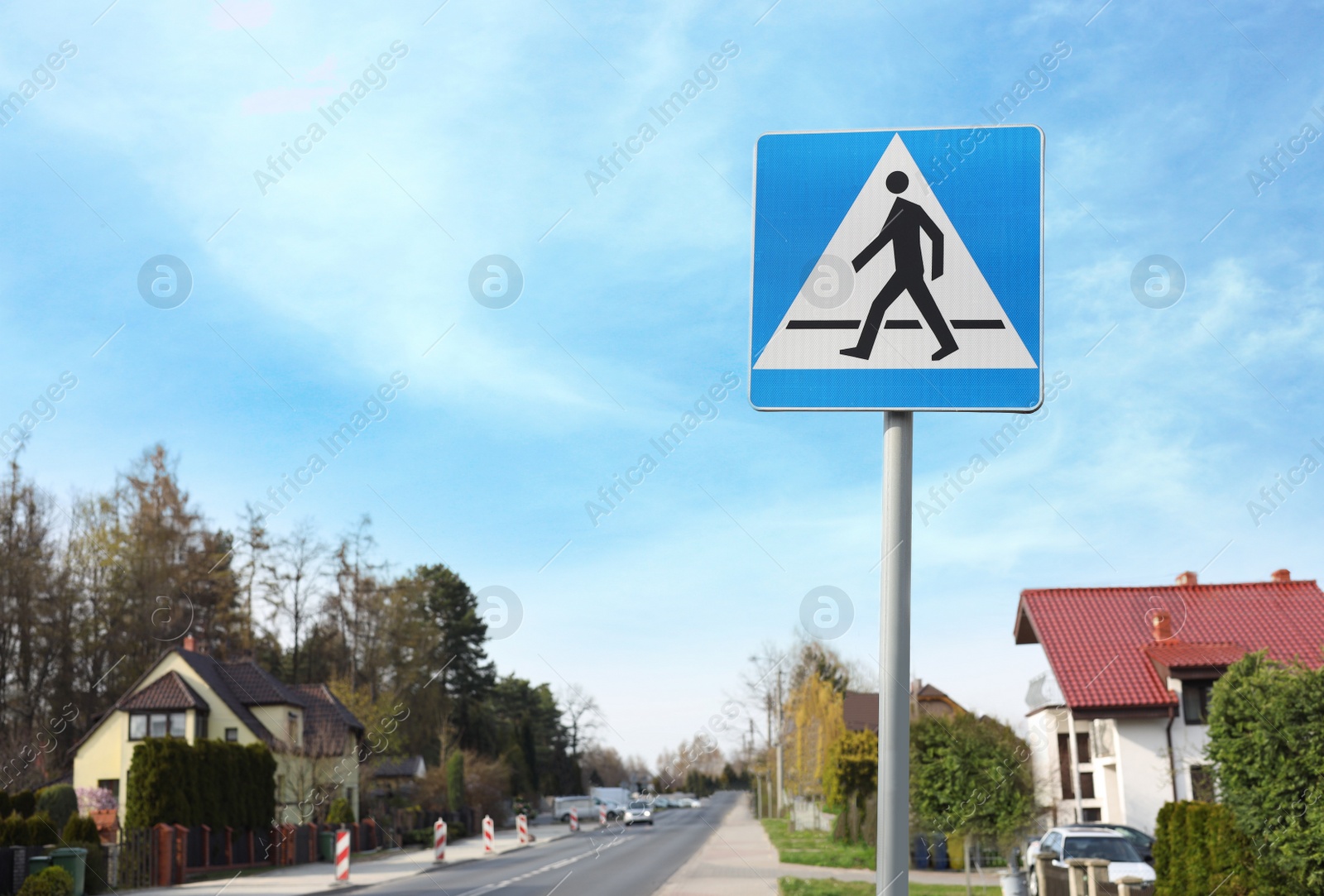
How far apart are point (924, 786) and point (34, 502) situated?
38408mm

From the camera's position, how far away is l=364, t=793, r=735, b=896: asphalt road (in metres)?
20.5

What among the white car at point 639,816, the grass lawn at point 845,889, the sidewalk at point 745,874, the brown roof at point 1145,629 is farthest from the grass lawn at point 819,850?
the white car at point 639,816

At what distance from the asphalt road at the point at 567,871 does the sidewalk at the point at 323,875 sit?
927mm

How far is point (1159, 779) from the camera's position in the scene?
28.7 meters

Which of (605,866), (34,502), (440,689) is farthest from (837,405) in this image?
(440,689)

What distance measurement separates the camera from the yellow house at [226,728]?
3888cm

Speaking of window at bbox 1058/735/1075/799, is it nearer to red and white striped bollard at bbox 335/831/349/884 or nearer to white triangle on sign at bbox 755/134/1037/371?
red and white striped bollard at bbox 335/831/349/884

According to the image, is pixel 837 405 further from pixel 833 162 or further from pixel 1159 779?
pixel 1159 779

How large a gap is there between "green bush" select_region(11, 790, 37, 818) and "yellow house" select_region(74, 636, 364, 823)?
15498 mm

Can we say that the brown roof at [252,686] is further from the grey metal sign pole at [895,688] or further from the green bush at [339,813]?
the grey metal sign pole at [895,688]

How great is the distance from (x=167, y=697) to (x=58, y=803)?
17866 millimetres

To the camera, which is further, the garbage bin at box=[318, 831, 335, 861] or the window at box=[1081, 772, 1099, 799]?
the garbage bin at box=[318, 831, 335, 861]


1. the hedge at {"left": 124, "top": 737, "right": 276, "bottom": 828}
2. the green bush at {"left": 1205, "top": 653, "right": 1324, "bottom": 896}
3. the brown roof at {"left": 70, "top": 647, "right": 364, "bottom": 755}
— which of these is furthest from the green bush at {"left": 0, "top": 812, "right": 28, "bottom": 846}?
the brown roof at {"left": 70, "top": 647, "right": 364, "bottom": 755}

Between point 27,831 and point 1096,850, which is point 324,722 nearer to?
point 27,831
